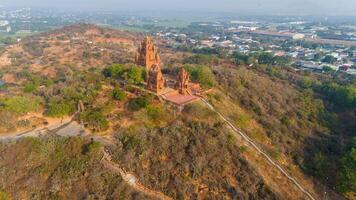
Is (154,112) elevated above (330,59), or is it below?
above

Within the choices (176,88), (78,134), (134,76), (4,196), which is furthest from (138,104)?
(4,196)

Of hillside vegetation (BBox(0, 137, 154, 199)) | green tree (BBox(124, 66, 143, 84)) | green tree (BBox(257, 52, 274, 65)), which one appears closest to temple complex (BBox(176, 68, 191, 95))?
green tree (BBox(124, 66, 143, 84))

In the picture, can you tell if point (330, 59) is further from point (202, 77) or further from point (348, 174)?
point (348, 174)

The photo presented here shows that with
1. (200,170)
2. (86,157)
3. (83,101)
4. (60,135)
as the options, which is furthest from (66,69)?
(200,170)

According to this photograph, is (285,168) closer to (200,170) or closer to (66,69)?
(200,170)

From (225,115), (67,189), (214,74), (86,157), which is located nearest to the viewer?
(67,189)

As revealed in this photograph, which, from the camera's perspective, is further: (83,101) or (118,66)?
(118,66)
